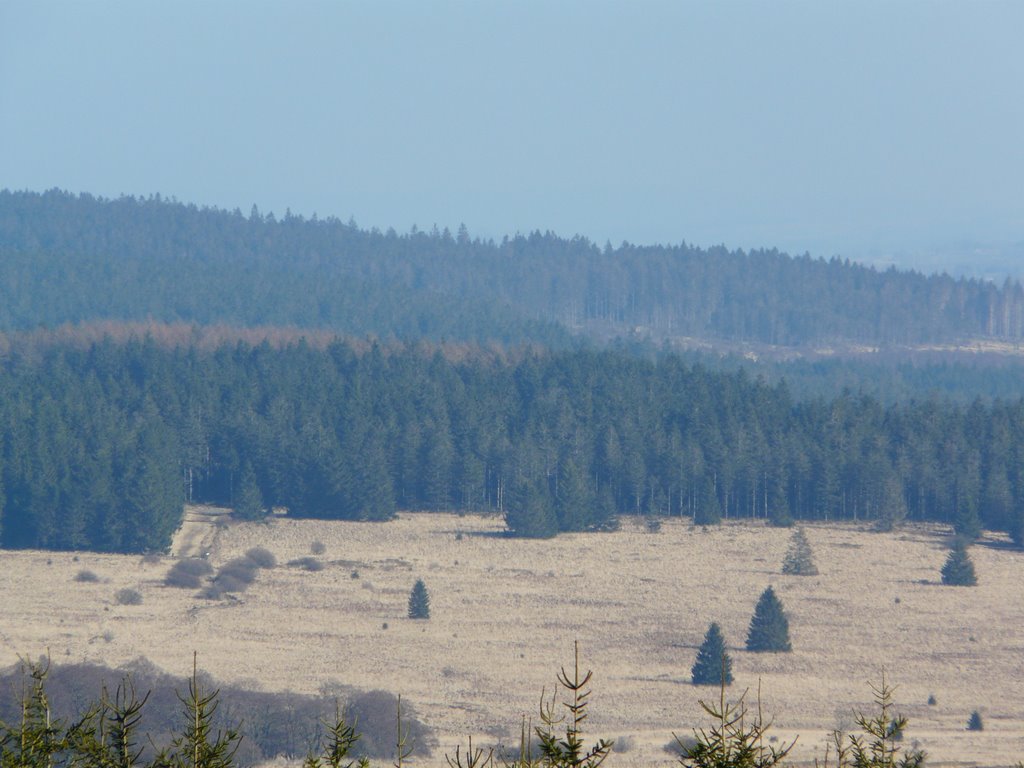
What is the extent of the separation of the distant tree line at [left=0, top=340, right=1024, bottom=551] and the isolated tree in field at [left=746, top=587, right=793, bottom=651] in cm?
2496

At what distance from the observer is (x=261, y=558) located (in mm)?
56281

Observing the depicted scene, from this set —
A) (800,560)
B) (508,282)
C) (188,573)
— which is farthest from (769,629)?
(508,282)

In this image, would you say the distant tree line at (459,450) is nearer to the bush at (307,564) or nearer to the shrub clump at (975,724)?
the bush at (307,564)

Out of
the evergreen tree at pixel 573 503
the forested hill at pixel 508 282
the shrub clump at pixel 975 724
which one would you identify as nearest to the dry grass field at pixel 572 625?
the shrub clump at pixel 975 724

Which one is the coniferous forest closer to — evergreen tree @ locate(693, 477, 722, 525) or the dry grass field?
evergreen tree @ locate(693, 477, 722, 525)

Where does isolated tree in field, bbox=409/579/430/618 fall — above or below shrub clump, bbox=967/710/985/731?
above

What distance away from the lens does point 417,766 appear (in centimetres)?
2762

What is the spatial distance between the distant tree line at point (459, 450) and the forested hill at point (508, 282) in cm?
5036

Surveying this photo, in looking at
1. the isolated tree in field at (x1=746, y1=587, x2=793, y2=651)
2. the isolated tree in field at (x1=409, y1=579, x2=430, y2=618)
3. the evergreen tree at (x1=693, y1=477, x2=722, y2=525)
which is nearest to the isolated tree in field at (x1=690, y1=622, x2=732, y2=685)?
the isolated tree in field at (x1=746, y1=587, x2=793, y2=651)

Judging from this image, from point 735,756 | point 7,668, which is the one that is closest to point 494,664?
point 7,668

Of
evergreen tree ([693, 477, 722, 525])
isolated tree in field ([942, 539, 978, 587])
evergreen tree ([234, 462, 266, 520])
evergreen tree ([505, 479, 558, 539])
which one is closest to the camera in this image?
isolated tree in field ([942, 539, 978, 587])

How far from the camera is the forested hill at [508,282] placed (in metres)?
141

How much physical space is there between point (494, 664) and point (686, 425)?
4477 cm

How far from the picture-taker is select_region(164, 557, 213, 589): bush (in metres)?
51.5
